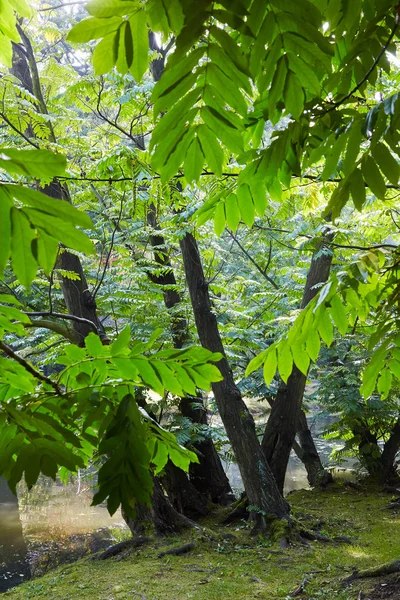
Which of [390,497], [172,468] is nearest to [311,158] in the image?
[172,468]

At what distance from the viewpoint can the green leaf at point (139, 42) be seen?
103cm

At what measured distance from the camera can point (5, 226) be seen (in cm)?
76

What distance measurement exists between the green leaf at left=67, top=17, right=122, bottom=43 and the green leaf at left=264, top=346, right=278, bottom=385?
1020 mm

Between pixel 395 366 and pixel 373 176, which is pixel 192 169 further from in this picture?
pixel 395 366

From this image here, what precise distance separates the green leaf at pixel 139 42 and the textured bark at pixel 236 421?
485 cm

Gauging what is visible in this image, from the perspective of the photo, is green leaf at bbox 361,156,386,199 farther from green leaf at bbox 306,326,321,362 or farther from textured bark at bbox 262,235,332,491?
textured bark at bbox 262,235,332,491

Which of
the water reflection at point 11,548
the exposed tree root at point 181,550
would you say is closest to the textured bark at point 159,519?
the exposed tree root at point 181,550

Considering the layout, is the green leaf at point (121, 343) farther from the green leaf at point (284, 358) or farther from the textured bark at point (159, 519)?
the textured bark at point (159, 519)

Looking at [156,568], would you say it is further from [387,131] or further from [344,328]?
A: [387,131]

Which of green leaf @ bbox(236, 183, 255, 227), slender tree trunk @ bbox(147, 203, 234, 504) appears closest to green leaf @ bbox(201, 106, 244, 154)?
green leaf @ bbox(236, 183, 255, 227)

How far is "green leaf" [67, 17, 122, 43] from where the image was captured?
965mm

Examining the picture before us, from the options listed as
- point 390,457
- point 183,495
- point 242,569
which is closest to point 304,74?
point 242,569

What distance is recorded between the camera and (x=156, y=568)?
5012 millimetres

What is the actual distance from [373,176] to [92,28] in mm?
731
